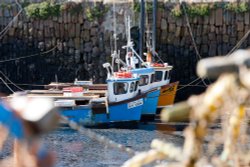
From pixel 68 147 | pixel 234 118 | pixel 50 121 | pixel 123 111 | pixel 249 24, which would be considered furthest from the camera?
pixel 249 24

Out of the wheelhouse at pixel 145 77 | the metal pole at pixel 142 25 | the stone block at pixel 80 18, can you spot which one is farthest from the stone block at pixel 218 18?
the stone block at pixel 80 18

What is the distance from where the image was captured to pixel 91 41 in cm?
2428

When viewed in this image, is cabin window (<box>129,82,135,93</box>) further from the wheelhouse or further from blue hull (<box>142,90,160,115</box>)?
blue hull (<box>142,90,160,115</box>)

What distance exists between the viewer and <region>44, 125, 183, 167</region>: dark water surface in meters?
14.2

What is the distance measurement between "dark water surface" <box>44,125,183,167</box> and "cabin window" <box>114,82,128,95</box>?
1.11 metres

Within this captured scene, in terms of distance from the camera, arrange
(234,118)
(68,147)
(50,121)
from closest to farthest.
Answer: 1. (50,121)
2. (234,118)
3. (68,147)

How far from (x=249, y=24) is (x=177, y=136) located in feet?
24.8

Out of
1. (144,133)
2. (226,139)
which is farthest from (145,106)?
(226,139)

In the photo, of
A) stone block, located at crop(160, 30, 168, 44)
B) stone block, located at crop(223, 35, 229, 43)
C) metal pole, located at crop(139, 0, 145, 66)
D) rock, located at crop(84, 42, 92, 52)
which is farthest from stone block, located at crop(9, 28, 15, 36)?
stone block, located at crop(223, 35, 229, 43)

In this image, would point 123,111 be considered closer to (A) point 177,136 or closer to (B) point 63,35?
(A) point 177,136

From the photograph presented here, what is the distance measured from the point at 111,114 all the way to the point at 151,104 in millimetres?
1682

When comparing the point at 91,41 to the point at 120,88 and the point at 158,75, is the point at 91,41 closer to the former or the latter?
the point at 158,75

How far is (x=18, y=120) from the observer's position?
212cm

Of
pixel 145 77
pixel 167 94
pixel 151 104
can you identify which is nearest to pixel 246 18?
pixel 167 94
